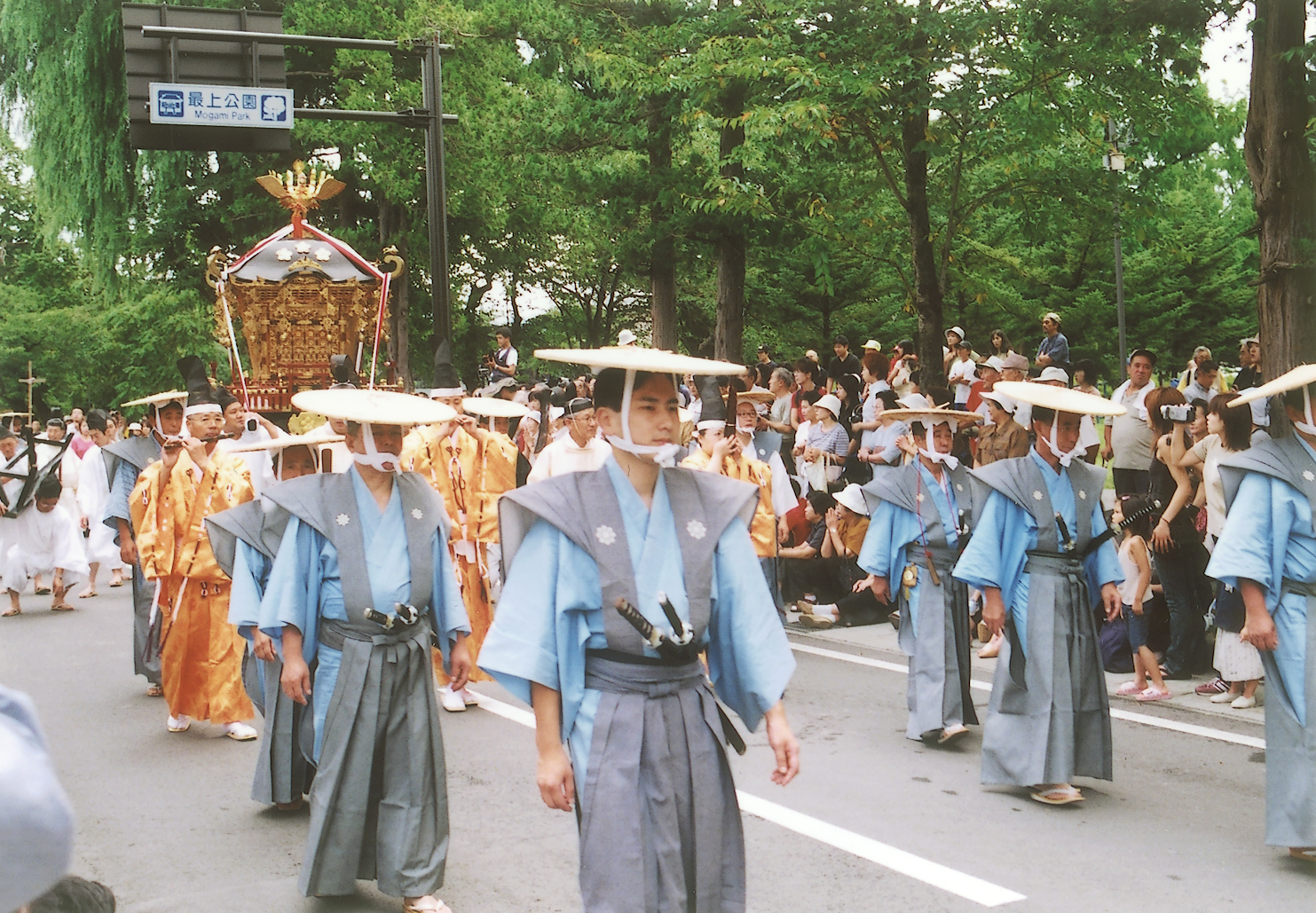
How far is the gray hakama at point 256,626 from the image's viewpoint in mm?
5422

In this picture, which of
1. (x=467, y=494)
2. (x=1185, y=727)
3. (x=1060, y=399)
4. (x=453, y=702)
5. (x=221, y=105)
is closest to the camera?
(x=1060, y=399)

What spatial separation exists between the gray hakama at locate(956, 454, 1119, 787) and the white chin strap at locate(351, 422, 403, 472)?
2.81 m

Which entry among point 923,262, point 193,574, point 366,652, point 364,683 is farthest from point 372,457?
point 923,262

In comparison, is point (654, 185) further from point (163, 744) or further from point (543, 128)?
point (163, 744)

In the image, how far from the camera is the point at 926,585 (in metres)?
7.41

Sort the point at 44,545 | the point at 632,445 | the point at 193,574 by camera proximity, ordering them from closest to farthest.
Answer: the point at 632,445 < the point at 193,574 < the point at 44,545

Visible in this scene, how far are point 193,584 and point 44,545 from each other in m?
6.78

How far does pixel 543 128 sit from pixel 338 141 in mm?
7146

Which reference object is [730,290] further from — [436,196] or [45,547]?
[45,547]

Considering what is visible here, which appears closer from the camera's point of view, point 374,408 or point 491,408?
point 374,408

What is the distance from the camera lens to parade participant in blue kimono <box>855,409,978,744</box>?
23.4 feet

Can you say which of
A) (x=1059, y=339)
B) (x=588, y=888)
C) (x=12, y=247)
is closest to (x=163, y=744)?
(x=588, y=888)

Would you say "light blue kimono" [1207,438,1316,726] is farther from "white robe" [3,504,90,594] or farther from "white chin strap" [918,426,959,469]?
"white robe" [3,504,90,594]

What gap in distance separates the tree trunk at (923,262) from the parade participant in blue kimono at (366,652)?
9173 millimetres
